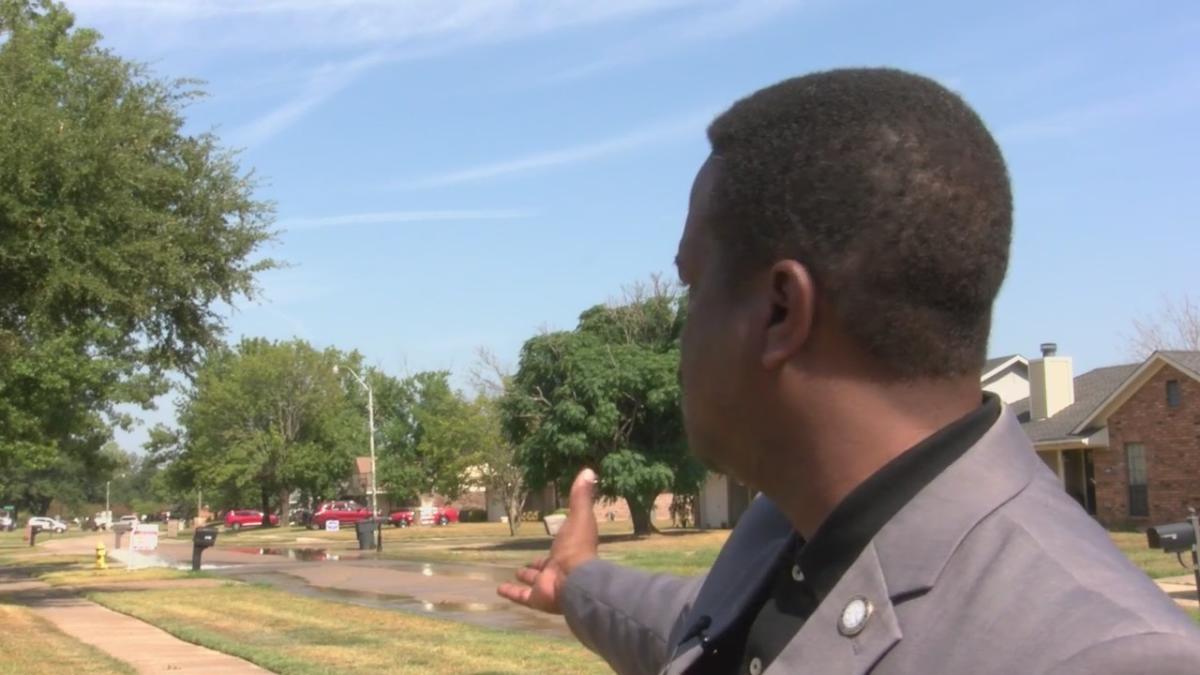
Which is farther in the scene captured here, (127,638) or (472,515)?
(472,515)

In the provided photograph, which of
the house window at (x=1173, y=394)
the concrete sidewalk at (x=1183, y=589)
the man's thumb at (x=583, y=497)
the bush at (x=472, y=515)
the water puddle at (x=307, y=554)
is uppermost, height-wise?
the house window at (x=1173, y=394)

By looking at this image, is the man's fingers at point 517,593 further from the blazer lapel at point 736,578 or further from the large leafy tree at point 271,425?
the large leafy tree at point 271,425

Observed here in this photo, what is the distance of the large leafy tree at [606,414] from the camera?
119 feet

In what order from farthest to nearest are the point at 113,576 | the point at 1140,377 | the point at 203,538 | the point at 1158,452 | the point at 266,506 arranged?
the point at 266,506 < the point at 1140,377 < the point at 1158,452 < the point at 203,538 < the point at 113,576

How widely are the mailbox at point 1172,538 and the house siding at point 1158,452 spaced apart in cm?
2113

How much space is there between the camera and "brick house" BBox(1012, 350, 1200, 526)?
33062 millimetres

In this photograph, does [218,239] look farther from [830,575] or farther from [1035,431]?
[1035,431]

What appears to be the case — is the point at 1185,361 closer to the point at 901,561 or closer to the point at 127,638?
the point at 127,638

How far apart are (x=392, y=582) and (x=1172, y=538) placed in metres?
15.3

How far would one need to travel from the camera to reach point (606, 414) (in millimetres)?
36188

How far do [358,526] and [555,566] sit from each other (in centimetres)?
3759

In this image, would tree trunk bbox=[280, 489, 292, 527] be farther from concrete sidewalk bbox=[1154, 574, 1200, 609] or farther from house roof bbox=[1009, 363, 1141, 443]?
concrete sidewalk bbox=[1154, 574, 1200, 609]

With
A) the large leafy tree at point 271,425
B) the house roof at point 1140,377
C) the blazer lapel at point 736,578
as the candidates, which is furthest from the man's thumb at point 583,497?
the large leafy tree at point 271,425

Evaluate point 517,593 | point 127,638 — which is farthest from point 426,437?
point 517,593
